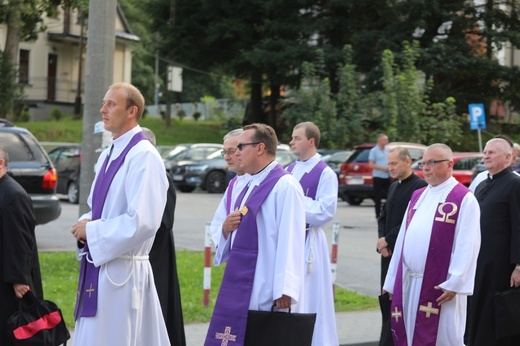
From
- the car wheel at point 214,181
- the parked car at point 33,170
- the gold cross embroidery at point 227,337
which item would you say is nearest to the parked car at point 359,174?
the car wheel at point 214,181

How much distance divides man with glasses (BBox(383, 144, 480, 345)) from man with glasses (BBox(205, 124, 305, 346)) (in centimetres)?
169

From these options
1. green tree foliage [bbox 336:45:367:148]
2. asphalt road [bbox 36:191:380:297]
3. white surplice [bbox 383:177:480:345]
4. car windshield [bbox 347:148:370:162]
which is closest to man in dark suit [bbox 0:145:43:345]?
white surplice [bbox 383:177:480:345]

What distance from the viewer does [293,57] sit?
43.8m

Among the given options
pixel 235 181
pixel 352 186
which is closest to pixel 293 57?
pixel 352 186

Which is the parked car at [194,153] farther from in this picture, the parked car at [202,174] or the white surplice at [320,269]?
the white surplice at [320,269]

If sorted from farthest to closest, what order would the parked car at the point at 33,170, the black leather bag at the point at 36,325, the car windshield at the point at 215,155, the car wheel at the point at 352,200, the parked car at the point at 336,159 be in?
the car windshield at the point at 215,155 < the parked car at the point at 336,159 < the car wheel at the point at 352,200 < the parked car at the point at 33,170 < the black leather bag at the point at 36,325

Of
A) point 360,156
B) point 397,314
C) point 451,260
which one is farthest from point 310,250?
point 360,156

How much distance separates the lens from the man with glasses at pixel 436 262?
720 cm

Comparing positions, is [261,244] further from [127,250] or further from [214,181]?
[214,181]

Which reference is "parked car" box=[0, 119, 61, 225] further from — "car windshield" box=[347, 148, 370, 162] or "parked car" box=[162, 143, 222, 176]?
"parked car" box=[162, 143, 222, 176]

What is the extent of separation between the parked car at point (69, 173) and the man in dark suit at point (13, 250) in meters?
18.3

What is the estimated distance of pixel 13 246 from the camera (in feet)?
22.3

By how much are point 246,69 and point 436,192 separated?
41.1 m

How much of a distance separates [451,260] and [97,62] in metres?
5.54
